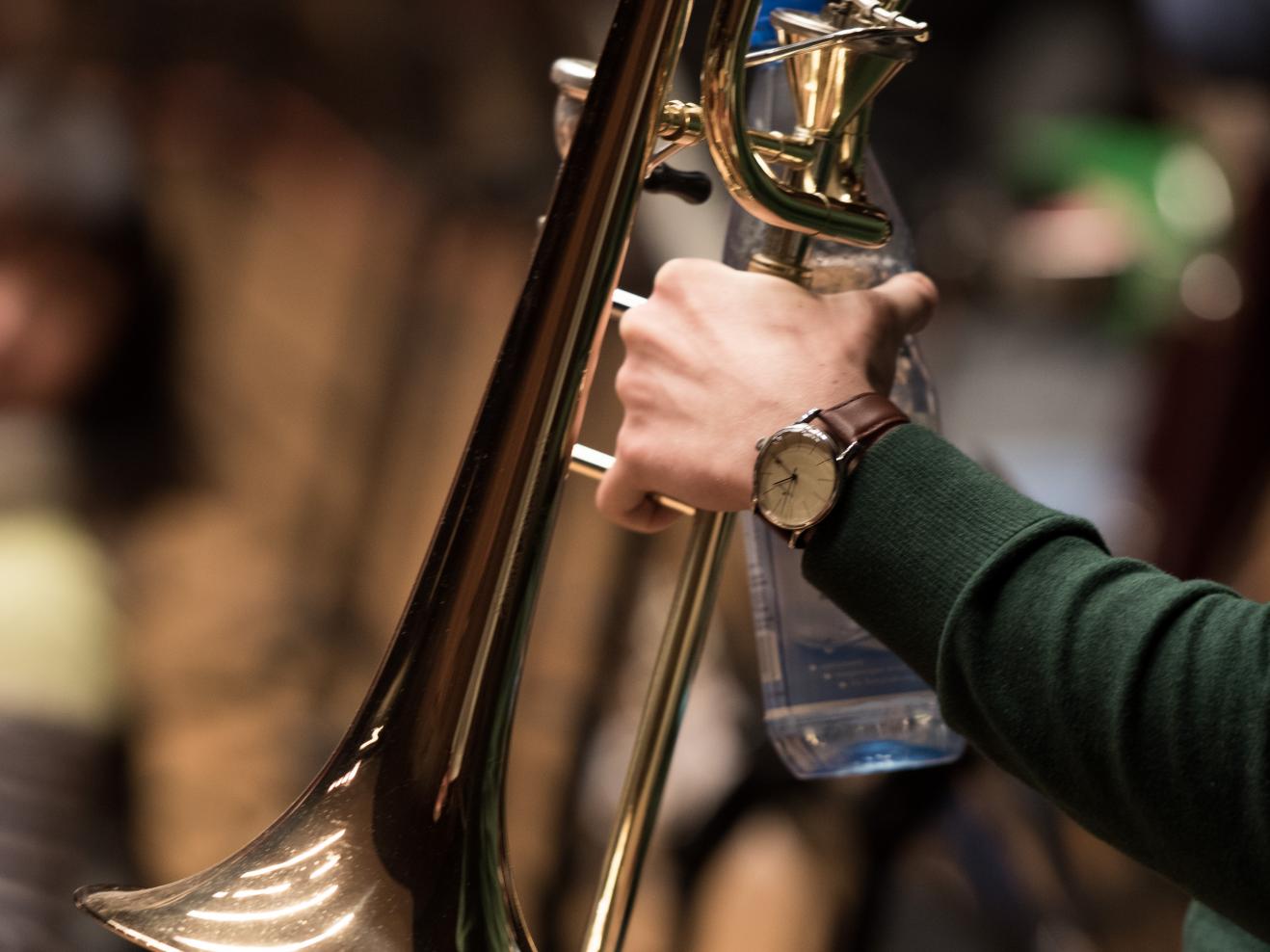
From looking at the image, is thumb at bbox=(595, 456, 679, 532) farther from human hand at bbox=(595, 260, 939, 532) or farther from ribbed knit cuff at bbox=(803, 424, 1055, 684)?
ribbed knit cuff at bbox=(803, 424, 1055, 684)

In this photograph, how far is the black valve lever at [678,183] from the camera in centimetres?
66

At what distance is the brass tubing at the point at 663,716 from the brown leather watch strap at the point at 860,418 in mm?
101

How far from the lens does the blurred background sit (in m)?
1.55

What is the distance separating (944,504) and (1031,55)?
3403mm

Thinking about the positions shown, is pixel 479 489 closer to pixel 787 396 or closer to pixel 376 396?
pixel 787 396

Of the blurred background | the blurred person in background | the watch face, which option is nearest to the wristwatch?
the watch face

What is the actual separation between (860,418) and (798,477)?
4cm

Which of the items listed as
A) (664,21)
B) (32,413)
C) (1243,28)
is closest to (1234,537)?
(1243,28)

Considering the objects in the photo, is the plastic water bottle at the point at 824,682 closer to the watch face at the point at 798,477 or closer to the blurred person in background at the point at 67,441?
the watch face at the point at 798,477

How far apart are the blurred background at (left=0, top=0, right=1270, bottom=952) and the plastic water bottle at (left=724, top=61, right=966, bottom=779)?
35 centimetres

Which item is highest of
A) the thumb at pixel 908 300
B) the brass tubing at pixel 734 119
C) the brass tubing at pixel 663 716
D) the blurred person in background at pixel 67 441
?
the brass tubing at pixel 734 119

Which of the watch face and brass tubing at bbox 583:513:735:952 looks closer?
the watch face

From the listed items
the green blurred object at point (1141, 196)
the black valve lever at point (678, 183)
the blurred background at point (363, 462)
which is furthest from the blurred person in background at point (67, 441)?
the green blurred object at point (1141, 196)

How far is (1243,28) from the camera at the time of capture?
2.46 m
